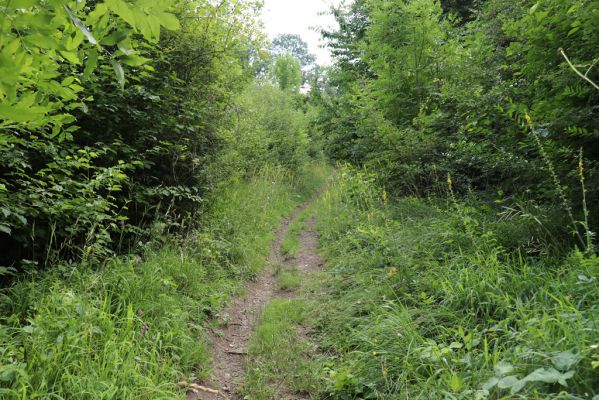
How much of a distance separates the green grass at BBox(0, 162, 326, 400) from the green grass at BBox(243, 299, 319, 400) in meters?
0.52

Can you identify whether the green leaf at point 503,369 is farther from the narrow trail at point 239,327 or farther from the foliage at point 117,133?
the foliage at point 117,133

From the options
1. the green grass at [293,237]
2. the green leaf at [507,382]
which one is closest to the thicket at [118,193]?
→ the green grass at [293,237]

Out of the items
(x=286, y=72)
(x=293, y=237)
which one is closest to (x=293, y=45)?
(x=286, y=72)

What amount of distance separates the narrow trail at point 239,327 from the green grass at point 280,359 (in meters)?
0.12

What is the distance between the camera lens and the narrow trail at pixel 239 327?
3.48 metres

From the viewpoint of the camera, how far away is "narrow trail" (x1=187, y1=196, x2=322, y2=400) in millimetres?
3484

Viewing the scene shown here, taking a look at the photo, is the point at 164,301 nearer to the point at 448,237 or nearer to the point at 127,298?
the point at 127,298

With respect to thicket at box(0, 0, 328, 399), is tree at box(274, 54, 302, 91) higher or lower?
higher

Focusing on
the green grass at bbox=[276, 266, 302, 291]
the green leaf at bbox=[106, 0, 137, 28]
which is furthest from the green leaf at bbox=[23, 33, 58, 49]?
the green grass at bbox=[276, 266, 302, 291]

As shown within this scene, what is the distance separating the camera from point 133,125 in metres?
5.45

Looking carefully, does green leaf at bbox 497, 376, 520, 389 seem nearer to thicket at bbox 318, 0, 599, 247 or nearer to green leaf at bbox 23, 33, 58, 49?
thicket at bbox 318, 0, 599, 247

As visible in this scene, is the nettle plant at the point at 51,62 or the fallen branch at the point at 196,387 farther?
the fallen branch at the point at 196,387

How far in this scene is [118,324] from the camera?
345 cm

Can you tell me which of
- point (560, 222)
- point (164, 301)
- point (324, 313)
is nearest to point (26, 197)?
point (164, 301)
